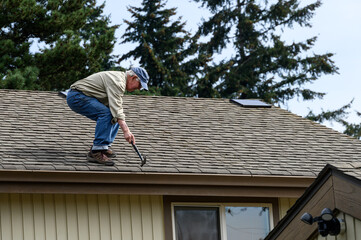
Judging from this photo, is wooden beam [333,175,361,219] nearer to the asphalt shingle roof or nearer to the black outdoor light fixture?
the black outdoor light fixture

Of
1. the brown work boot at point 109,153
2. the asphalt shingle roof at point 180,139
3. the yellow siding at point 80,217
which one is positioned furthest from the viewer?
the asphalt shingle roof at point 180,139

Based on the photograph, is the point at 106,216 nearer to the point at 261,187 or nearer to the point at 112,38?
the point at 261,187

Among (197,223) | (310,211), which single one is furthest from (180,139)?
(310,211)

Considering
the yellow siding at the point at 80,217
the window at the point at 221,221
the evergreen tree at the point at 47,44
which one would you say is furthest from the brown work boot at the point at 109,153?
the evergreen tree at the point at 47,44

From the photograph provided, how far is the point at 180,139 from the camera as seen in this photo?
38.0 feet

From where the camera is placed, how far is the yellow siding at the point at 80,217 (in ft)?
29.8

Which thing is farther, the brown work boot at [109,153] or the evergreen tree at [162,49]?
the evergreen tree at [162,49]

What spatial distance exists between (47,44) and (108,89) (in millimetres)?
16275

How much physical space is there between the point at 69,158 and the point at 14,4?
14731 millimetres

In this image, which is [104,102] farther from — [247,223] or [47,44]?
[47,44]

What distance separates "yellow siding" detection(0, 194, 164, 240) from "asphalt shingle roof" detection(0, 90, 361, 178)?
46 centimetres

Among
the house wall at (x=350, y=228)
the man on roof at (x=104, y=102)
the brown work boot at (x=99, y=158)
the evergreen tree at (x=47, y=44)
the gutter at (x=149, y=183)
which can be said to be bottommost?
the house wall at (x=350, y=228)

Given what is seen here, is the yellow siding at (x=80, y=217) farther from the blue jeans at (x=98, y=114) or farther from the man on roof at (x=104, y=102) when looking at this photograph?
the blue jeans at (x=98, y=114)

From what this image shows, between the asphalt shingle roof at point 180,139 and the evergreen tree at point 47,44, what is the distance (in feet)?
32.9
